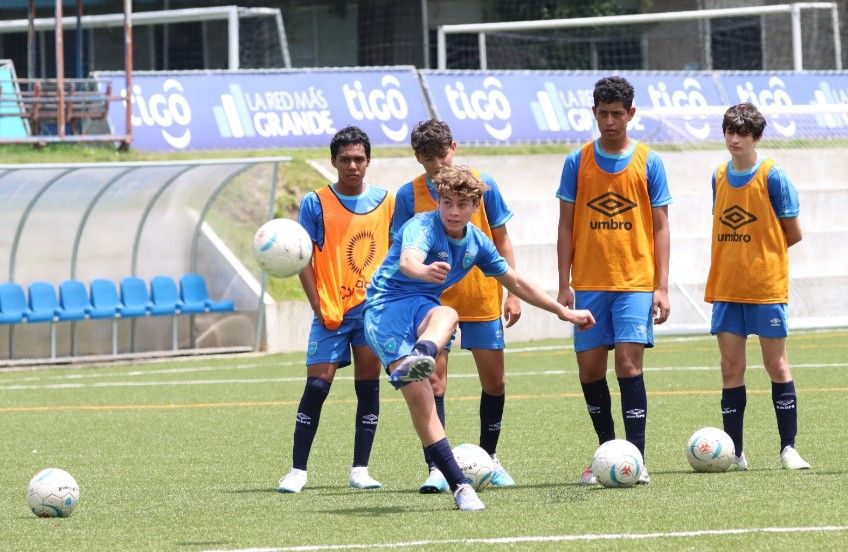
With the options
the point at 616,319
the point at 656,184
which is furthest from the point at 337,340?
the point at 656,184

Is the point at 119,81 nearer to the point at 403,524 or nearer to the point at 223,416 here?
the point at 223,416

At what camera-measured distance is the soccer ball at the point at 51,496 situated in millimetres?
7543

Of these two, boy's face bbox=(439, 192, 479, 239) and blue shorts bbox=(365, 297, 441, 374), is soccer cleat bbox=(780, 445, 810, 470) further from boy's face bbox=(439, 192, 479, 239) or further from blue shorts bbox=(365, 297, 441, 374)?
boy's face bbox=(439, 192, 479, 239)

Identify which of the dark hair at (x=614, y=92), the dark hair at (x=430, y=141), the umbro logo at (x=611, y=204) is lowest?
the umbro logo at (x=611, y=204)

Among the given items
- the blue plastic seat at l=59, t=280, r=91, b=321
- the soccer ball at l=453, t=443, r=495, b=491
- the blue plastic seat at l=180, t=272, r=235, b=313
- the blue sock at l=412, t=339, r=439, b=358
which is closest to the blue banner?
the blue plastic seat at l=180, t=272, r=235, b=313

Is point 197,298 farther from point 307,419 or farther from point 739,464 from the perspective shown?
point 739,464

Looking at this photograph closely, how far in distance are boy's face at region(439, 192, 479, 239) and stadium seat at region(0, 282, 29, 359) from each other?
12754 millimetres

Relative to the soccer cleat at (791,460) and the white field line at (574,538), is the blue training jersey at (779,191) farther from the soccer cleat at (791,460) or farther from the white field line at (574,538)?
the white field line at (574,538)

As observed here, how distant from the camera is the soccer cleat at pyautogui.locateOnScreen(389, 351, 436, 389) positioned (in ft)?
22.2

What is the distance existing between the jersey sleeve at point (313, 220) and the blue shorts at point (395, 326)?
1.30m

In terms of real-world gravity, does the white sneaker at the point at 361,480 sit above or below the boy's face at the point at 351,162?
below

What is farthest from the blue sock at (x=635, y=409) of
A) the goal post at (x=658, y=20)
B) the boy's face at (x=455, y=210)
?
the goal post at (x=658, y=20)

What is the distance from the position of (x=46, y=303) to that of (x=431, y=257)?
13104 mm

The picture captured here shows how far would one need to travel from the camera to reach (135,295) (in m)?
20.2
